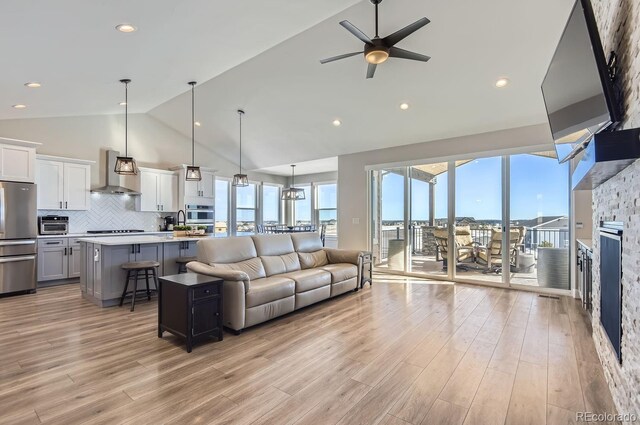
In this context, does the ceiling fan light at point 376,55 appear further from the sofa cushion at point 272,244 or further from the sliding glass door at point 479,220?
the sliding glass door at point 479,220

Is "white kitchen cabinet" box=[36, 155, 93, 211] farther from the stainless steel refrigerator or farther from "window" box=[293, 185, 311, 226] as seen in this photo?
"window" box=[293, 185, 311, 226]

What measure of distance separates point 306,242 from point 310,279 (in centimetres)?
128

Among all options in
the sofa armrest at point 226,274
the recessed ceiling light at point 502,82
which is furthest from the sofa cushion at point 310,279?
the recessed ceiling light at point 502,82

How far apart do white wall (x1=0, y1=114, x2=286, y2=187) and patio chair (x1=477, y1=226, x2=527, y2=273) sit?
6.81m

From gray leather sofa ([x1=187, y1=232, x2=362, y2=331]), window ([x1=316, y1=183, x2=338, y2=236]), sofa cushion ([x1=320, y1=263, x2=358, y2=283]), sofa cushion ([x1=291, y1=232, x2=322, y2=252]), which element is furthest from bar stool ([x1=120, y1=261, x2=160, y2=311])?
window ([x1=316, y1=183, x2=338, y2=236])

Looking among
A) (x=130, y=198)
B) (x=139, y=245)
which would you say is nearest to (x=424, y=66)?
(x=139, y=245)

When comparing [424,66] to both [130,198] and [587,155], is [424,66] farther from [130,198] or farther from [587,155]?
[130,198]

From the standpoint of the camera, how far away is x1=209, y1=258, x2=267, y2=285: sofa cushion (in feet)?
13.3

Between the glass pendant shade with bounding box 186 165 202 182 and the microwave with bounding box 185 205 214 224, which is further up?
the glass pendant shade with bounding box 186 165 202 182

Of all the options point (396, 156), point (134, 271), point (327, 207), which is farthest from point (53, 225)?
point (327, 207)

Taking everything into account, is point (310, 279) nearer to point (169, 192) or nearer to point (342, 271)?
point (342, 271)

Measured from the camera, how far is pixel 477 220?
5.91m

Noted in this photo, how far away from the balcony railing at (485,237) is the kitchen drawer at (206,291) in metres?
4.54

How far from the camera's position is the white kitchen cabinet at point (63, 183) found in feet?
19.0
